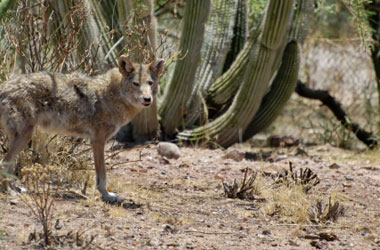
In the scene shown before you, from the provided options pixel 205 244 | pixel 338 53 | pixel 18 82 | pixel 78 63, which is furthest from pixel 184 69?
pixel 338 53

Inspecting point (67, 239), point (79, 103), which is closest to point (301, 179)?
point (79, 103)

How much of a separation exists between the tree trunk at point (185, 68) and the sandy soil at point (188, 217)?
1.64 meters

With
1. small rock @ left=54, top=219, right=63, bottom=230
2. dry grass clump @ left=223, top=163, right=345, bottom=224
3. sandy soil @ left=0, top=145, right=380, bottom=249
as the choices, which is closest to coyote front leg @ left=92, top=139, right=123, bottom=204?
sandy soil @ left=0, top=145, right=380, bottom=249

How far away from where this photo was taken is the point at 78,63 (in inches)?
280

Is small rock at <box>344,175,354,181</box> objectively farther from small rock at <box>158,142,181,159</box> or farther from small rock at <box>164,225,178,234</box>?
small rock at <box>164,225,178,234</box>

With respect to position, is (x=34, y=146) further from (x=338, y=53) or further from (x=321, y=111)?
(x=338, y=53)

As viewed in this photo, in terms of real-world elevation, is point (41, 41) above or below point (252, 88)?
above

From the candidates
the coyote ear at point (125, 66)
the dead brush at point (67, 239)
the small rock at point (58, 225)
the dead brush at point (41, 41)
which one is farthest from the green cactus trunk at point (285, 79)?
the dead brush at point (67, 239)

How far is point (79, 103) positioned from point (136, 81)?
651 millimetres

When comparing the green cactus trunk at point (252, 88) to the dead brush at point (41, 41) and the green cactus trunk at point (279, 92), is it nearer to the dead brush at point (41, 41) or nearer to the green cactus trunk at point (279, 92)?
the green cactus trunk at point (279, 92)

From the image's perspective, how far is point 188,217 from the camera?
5.71m

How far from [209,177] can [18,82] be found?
3167mm

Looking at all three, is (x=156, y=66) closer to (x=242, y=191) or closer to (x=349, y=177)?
(x=242, y=191)

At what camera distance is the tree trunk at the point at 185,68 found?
29.0 feet
